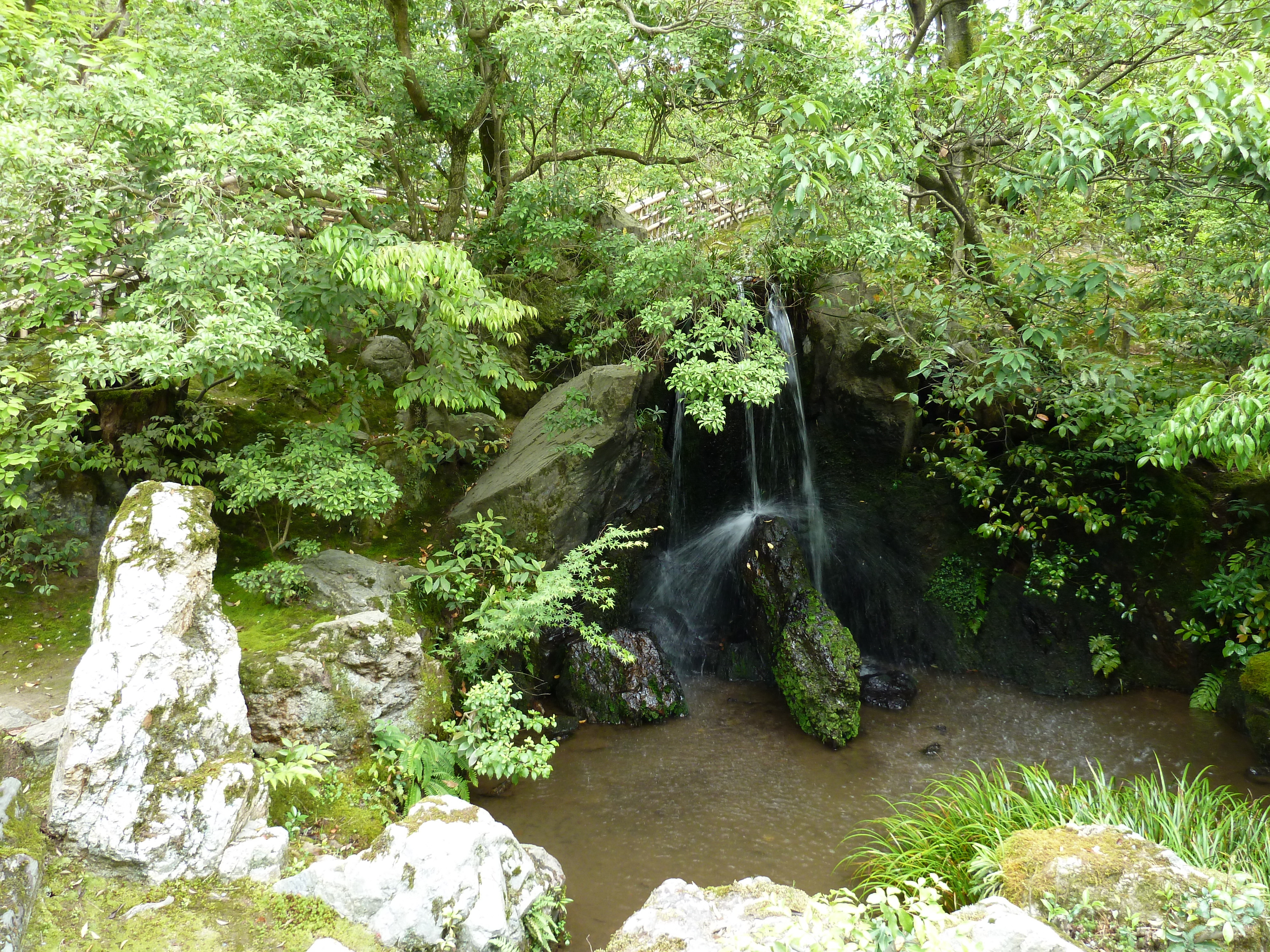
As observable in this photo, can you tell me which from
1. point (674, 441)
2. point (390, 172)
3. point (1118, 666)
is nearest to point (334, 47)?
point (390, 172)

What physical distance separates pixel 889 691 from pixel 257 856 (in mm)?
7833

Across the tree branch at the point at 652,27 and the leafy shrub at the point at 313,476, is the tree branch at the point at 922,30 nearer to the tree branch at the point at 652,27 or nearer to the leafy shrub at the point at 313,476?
the tree branch at the point at 652,27

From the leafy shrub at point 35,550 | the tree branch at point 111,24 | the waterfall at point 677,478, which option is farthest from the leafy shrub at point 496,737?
the tree branch at point 111,24

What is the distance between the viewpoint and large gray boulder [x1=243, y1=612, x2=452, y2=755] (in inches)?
243

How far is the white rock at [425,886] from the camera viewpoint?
4691 mm

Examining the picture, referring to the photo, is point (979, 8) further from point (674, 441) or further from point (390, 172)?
point (390, 172)

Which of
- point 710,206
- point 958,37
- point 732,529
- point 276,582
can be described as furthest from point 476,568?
point 958,37

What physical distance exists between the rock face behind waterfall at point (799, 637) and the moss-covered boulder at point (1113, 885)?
4.17 meters

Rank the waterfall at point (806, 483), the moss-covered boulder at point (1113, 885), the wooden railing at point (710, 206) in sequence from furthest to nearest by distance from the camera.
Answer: the waterfall at point (806, 483) < the wooden railing at point (710, 206) < the moss-covered boulder at point (1113, 885)

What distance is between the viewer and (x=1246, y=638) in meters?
8.04

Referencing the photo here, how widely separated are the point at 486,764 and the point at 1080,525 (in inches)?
324

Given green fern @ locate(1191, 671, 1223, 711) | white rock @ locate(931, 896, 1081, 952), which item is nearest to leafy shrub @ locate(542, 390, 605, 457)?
white rock @ locate(931, 896, 1081, 952)

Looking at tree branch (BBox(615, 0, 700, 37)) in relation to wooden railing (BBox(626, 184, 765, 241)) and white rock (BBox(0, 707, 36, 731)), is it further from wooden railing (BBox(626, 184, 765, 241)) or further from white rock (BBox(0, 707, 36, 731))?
white rock (BBox(0, 707, 36, 731))

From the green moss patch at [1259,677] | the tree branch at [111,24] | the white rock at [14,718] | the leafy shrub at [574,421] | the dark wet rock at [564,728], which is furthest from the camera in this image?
the leafy shrub at [574,421]
